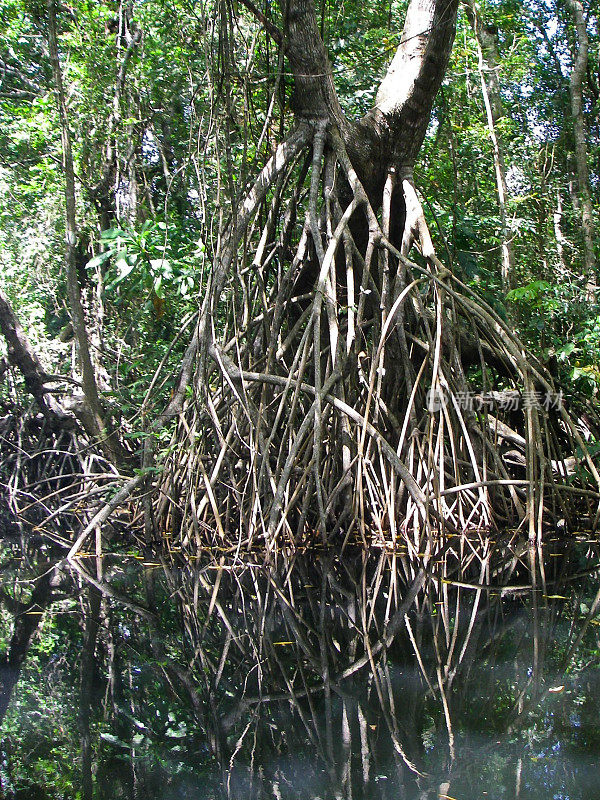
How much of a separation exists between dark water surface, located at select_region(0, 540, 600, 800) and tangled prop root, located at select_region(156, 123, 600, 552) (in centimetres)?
53

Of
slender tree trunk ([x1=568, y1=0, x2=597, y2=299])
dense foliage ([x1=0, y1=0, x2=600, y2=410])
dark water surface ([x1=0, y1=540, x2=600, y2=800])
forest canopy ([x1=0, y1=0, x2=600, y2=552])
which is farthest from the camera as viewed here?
slender tree trunk ([x1=568, y1=0, x2=597, y2=299])

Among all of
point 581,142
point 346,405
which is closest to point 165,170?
point 346,405

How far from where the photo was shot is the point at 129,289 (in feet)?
18.1

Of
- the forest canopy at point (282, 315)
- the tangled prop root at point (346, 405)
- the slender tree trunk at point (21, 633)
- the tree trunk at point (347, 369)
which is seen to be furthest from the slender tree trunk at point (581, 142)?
the slender tree trunk at point (21, 633)

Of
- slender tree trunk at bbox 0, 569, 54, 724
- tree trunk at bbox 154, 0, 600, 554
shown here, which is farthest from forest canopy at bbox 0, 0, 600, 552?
slender tree trunk at bbox 0, 569, 54, 724

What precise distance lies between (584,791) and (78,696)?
129 centimetres

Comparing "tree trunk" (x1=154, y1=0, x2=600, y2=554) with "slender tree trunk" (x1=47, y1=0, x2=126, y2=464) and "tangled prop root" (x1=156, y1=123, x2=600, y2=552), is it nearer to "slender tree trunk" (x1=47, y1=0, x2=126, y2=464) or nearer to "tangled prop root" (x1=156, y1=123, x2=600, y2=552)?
"tangled prop root" (x1=156, y1=123, x2=600, y2=552)

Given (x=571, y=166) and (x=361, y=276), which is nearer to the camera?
(x=361, y=276)

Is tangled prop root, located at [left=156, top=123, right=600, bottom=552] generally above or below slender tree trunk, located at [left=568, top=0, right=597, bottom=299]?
below

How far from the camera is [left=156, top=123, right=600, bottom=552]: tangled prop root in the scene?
13.7 feet

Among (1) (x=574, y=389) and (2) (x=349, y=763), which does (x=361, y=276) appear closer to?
(1) (x=574, y=389)

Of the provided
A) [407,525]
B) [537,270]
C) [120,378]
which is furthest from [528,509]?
[537,270]

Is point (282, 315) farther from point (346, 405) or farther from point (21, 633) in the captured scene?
point (21, 633)

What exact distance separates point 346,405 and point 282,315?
2.56 ft
